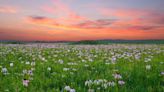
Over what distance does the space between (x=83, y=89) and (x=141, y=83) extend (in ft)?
6.17

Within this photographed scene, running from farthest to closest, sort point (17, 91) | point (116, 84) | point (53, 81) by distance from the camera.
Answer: point (53, 81), point (116, 84), point (17, 91)

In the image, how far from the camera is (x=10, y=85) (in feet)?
24.1

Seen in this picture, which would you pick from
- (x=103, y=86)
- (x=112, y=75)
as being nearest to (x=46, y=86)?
(x=103, y=86)

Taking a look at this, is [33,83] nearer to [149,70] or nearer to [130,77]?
[130,77]

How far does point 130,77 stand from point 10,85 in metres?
3.59

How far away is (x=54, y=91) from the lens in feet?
22.0

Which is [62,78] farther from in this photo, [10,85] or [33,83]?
[10,85]

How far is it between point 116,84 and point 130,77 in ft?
4.38

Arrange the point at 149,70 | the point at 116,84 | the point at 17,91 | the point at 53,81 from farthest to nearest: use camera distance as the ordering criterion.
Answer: the point at 149,70 → the point at 53,81 → the point at 116,84 → the point at 17,91

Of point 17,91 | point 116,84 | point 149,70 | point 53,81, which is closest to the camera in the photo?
point 17,91

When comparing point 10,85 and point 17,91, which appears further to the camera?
point 10,85

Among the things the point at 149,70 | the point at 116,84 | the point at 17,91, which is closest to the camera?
the point at 17,91

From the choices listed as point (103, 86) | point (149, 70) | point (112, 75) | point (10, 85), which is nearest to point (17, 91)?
point (10, 85)

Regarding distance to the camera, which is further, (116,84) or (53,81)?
(53,81)
